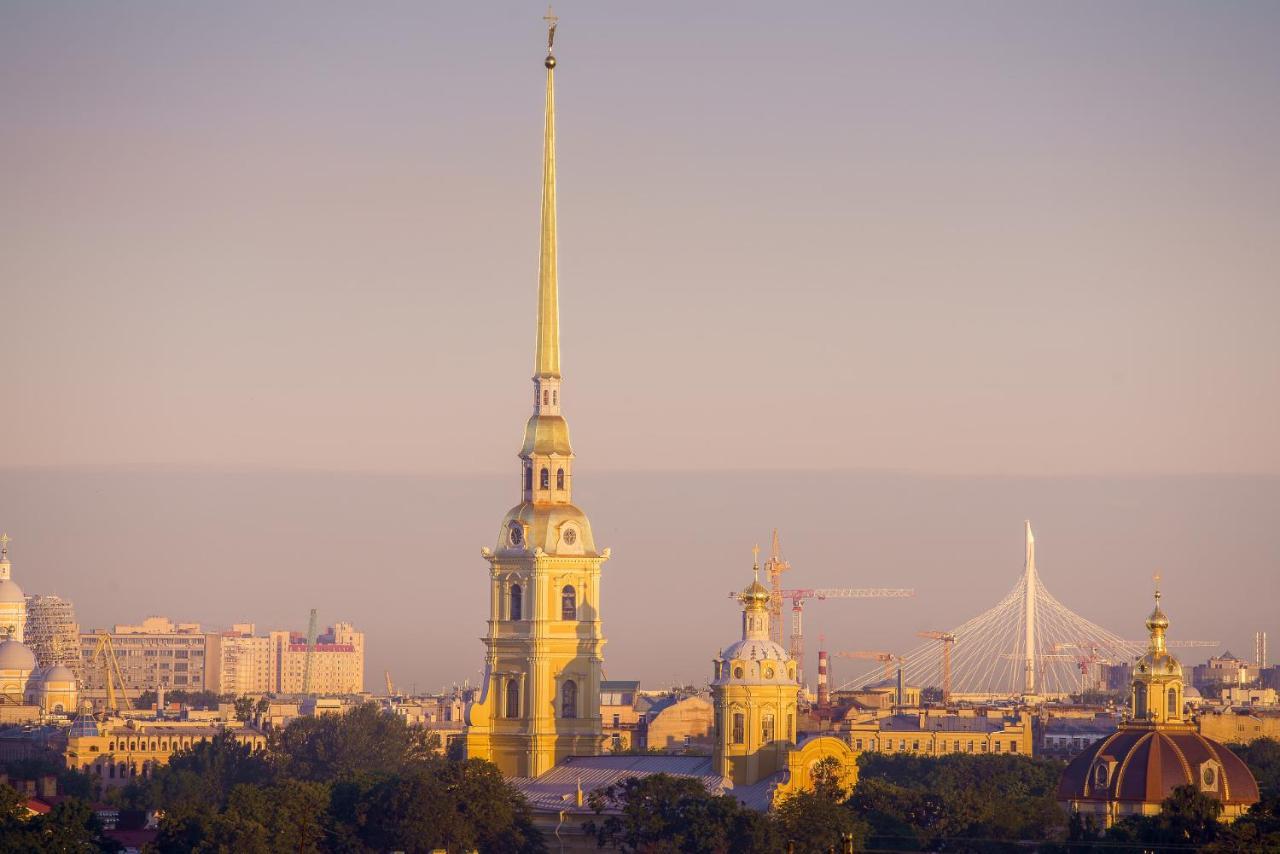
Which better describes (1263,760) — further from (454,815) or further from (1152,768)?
(454,815)

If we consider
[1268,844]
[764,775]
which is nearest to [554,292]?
[764,775]

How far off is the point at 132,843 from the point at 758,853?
115 ft

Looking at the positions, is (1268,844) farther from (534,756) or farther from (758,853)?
(534,756)

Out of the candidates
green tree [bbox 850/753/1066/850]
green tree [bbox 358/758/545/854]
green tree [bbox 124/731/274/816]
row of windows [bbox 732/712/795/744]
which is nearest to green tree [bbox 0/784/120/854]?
green tree [bbox 358/758/545/854]

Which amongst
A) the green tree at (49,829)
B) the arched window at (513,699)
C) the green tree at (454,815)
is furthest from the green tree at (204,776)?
the green tree at (454,815)

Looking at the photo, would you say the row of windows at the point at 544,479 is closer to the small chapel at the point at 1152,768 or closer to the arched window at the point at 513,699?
the arched window at the point at 513,699

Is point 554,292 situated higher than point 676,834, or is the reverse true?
point 554,292

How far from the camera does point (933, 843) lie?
375 ft

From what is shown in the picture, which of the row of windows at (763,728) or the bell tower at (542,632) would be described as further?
the bell tower at (542,632)

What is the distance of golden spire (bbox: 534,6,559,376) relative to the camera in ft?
422

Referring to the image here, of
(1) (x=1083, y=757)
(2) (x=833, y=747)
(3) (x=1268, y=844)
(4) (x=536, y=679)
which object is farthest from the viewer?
(1) (x=1083, y=757)

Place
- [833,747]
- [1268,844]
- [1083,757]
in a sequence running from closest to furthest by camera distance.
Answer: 1. [1268,844]
2. [833,747]
3. [1083,757]

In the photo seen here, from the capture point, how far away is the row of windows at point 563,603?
123m

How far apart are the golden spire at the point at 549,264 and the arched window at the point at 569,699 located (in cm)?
1246
